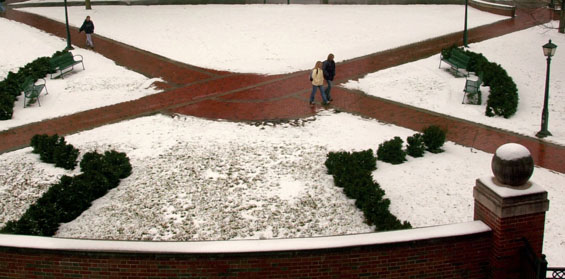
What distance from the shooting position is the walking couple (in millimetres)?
18266

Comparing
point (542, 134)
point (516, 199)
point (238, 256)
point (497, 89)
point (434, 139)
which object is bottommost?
point (542, 134)

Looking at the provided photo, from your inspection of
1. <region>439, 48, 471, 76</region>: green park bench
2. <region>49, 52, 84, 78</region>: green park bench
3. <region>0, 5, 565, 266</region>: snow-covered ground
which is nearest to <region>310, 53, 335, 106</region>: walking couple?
<region>0, 5, 565, 266</region>: snow-covered ground

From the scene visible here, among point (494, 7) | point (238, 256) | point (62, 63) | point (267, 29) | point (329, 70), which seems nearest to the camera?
point (238, 256)

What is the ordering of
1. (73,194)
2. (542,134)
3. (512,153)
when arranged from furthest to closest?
(542,134), (73,194), (512,153)

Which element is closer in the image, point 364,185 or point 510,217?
point 510,217

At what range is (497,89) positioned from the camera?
18.2 meters

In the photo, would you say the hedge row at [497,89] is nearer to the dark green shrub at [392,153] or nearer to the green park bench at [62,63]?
the dark green shrub at [392,153]

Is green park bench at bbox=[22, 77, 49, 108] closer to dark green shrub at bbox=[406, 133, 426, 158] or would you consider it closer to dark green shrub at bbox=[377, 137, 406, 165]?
dark green shrub at bbox=[377, 137, 406, 165]

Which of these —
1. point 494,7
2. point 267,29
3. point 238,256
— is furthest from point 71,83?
point 494,7

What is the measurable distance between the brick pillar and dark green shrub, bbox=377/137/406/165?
6.18 metres

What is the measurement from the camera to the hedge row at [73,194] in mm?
11172

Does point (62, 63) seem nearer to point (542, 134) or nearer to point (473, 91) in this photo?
point (473, 91)

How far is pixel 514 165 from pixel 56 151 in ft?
35.1

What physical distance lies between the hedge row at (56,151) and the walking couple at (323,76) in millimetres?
7242
